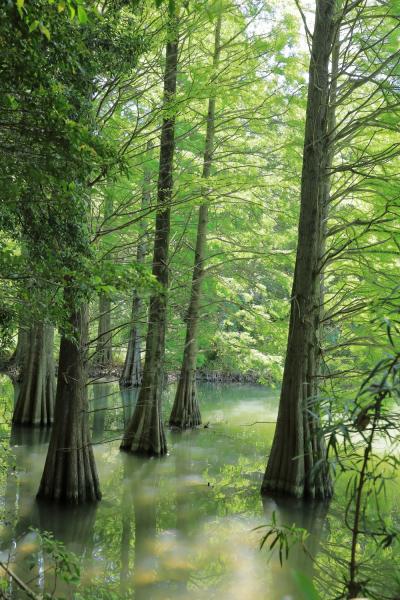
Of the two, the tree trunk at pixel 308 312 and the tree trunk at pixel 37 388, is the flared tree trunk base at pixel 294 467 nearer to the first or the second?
the tree trunk at pixel 308 312

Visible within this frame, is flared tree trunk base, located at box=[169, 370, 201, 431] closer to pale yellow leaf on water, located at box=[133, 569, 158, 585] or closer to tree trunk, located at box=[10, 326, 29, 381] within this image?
pale yellow leaf on water, located at box=[133, 569, 158, 585]

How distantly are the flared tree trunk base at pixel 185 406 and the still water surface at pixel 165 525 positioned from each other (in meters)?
1.25

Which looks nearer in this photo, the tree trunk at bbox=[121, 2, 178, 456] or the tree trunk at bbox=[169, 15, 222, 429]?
the tree trunk at bbox=[121, 2, 178, 456]

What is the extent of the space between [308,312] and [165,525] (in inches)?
120

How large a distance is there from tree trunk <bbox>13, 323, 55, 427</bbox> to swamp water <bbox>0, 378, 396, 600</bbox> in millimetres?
878

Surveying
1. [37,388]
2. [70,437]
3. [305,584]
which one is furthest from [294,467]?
[37,388]

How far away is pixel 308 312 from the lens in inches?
260

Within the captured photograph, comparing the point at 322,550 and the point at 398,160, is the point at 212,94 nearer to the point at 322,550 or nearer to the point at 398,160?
the point at 398,160

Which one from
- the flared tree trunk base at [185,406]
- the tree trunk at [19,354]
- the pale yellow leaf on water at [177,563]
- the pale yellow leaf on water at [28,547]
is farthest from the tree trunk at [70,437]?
the tree trunk at [19,354]

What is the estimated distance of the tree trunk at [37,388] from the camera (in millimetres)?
10430

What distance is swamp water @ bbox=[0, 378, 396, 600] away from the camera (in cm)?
420

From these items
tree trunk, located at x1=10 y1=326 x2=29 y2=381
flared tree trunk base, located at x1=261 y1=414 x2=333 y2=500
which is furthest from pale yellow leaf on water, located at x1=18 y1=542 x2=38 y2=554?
tree trunk, located at x1=10 y1=326 x2=29 y2=381

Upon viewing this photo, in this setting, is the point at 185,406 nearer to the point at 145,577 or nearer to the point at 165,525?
the point at 165,525

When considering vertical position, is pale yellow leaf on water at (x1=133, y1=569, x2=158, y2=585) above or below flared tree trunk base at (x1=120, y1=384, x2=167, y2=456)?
below
